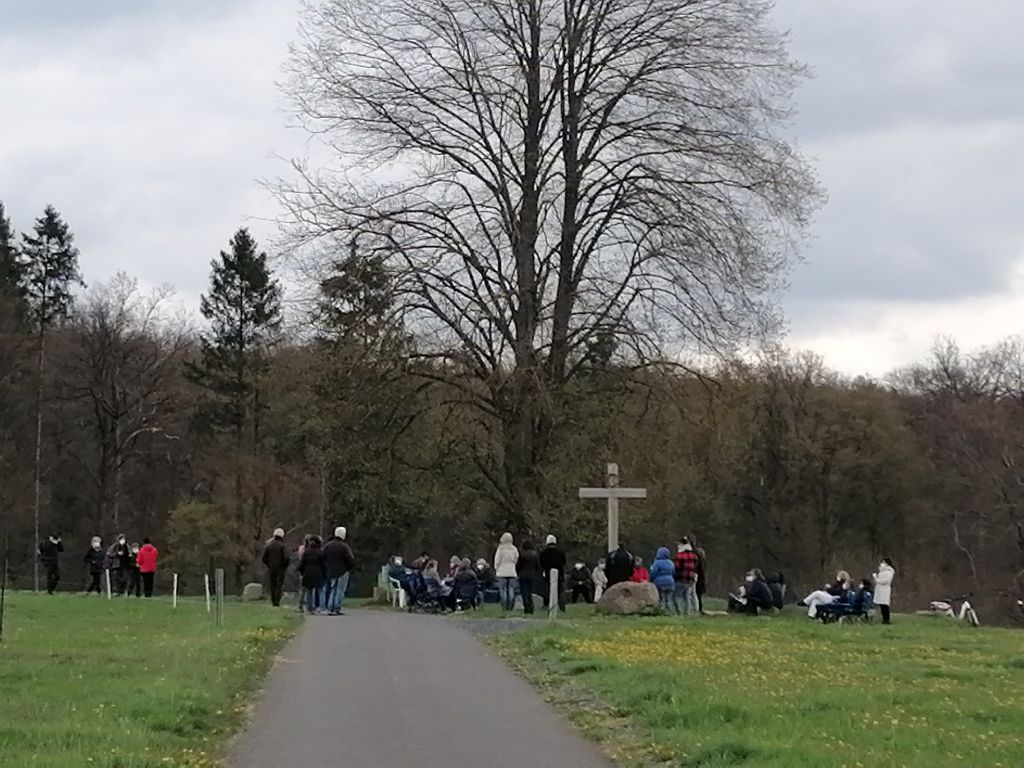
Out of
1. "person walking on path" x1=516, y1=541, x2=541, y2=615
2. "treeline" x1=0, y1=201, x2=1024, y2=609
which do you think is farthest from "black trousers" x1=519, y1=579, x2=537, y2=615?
"treeline" x1=0, y1=201, x2=1024, y2=609

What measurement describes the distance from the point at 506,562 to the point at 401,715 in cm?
1847

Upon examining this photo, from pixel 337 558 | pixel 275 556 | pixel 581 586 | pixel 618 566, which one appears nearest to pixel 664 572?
pixel 618 566

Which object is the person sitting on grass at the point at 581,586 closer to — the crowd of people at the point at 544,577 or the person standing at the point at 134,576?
the crowd of people at the point at 544,577

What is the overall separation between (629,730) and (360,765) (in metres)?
3.01

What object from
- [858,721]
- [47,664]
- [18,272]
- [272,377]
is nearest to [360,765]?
[858,721]

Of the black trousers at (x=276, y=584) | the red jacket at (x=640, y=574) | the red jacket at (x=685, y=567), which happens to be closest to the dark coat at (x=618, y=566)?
the red jacket at (x=685, y=567)

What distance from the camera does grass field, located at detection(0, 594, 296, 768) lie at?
38.1ft

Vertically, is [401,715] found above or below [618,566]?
below

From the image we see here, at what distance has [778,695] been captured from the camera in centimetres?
1558

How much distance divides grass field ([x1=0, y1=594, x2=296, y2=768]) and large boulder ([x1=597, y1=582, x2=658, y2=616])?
6722mm

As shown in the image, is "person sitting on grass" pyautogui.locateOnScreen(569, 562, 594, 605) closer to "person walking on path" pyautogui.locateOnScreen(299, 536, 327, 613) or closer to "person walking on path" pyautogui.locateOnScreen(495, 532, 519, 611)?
"person walking on path" pyautogui.locateOnScreen(495, 532, 519, 611)

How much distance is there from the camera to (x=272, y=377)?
61.2 m

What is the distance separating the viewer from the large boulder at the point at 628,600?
3064cm

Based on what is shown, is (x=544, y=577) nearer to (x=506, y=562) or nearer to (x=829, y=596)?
(x=506, y=562)
